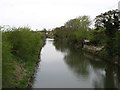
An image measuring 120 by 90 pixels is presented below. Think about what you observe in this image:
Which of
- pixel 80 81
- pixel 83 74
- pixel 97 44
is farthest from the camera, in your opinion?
pixel 97 44

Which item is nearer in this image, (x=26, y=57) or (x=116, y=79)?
(x=116, y=79)

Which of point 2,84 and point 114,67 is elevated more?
point 2,84

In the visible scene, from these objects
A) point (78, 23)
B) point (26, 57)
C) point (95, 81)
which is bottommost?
point (95, 81)

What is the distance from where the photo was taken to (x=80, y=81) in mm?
13531

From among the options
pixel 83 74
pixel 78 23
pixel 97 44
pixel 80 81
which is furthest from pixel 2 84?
pixel 78 23

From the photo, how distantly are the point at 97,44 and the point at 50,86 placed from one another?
21.7m

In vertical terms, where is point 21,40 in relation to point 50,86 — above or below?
above

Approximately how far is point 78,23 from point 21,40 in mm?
30018

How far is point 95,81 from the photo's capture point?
1373 centimetres

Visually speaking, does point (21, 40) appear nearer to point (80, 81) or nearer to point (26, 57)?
point (26, 57)

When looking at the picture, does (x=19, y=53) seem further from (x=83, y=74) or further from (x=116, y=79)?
(x=116, y=79)

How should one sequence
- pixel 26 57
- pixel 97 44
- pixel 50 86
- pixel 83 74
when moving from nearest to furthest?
1. pixel 50 86
2. pixel 83 74
3. pixel 26 57
4. pixel 97 44

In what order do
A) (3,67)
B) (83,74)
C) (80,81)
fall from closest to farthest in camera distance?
(3,67) < (80,81) < (83,74)

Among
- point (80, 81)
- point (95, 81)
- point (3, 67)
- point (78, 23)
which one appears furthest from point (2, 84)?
point (78, 23)
